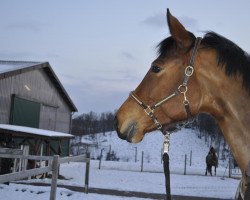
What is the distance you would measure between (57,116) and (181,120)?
30007 mm

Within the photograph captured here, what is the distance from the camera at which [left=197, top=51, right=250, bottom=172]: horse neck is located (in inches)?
100

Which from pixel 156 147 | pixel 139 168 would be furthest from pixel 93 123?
pixel 139 168

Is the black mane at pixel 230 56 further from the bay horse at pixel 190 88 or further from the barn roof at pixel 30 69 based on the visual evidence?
the barn roof at pixel 30 69

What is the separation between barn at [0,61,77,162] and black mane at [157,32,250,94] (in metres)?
16.5

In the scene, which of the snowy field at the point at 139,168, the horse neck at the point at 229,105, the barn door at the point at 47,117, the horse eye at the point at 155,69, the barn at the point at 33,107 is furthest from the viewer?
the barn door at the point at 47,117

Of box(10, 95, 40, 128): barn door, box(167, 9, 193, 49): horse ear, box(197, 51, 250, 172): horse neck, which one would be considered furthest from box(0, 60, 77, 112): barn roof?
box(197, 51, 250, 172): horse neck

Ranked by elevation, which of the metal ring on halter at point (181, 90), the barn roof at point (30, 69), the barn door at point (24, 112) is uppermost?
the barn roof at point (30, 69)

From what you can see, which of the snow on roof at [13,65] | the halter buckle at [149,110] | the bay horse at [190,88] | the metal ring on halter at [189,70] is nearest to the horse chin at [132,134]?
the bay horse at [190,88]

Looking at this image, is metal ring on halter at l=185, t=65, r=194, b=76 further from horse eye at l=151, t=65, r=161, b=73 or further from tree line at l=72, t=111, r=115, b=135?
tree line at l=72, t=111, r=115, b=135

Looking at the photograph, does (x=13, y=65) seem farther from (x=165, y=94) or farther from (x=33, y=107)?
(x=165, y=94)

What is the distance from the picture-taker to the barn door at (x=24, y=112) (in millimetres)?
24656

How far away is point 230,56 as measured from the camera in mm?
2686

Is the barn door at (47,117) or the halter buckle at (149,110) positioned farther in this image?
the barn door at (47,117)

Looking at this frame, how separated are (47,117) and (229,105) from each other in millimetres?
28364
